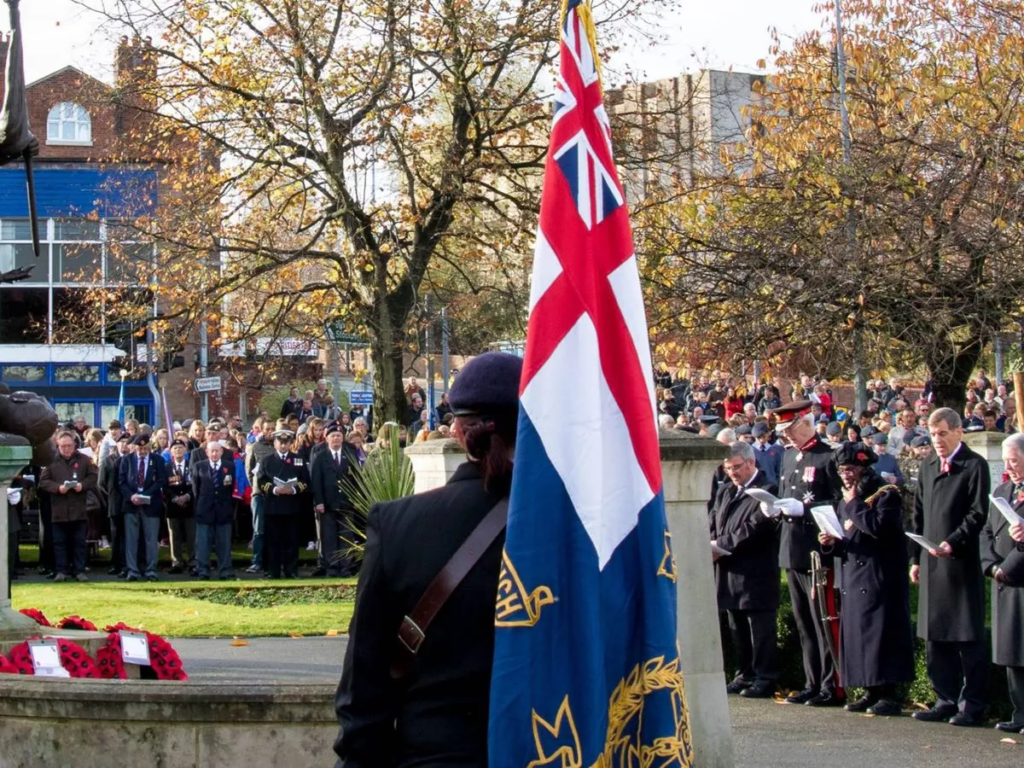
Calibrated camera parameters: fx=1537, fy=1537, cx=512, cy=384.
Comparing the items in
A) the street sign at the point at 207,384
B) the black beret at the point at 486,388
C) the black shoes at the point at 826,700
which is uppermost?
the street sign at the point at 207,384

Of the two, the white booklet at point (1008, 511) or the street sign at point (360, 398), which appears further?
the street sign at point (360, 398)

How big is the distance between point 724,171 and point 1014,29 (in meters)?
4.64

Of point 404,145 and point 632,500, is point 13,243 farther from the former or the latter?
point 632,500

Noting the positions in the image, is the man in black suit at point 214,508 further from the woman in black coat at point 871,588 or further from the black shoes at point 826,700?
the woman in black coat at point 871,588

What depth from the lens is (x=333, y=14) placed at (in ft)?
72.2

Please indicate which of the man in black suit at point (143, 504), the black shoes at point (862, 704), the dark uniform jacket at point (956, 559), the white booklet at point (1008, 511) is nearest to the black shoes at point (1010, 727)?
the dark uniform jacket at point (956, 559)

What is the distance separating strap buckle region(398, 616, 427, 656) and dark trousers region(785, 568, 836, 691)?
8355mm

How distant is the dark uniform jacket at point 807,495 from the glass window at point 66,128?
3863 cm

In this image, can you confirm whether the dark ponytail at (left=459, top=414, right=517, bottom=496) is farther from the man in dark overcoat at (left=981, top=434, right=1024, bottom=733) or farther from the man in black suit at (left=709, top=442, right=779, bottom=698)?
the man in black suit at (left=709, top=442, right=779, bottom=698)

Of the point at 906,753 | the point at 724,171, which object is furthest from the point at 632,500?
the point at 724,171

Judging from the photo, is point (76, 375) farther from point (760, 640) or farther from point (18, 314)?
point (760, 640)

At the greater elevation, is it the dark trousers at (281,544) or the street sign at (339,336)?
the street sign at (339,336)

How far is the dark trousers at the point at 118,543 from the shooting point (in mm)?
21688

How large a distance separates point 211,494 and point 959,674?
41.8 ft
